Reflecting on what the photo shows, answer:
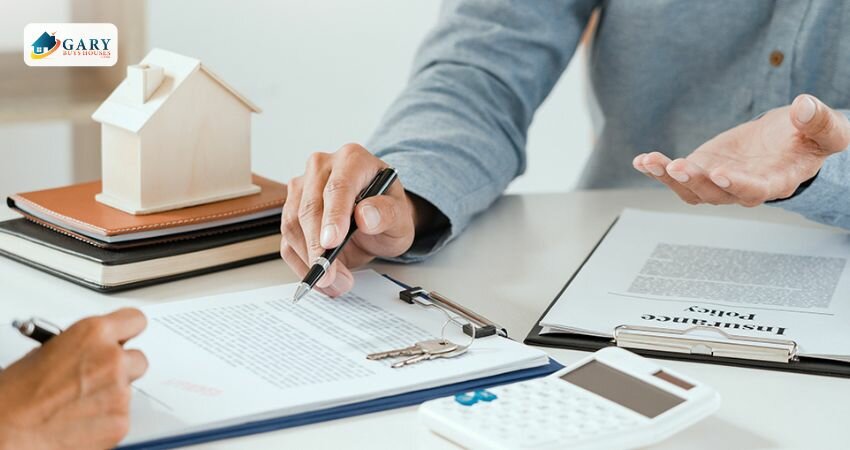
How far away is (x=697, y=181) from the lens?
84 centimetres

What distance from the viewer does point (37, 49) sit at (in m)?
0.89

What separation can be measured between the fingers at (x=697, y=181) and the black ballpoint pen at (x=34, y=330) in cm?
48

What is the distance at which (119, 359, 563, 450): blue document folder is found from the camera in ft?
2.00

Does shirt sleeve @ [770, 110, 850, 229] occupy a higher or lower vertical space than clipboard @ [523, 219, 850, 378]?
higher

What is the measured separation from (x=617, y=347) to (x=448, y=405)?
167 mm

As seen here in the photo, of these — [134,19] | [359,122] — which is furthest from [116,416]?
[359,122]

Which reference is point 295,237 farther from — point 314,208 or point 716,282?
point 716,282

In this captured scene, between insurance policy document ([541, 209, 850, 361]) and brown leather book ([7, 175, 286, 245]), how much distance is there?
0.31 meters

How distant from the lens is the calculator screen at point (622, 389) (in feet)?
2.11

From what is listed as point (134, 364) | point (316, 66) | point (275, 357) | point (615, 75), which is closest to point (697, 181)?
point (275, 357)

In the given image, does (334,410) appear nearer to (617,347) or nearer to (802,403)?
(617,347)

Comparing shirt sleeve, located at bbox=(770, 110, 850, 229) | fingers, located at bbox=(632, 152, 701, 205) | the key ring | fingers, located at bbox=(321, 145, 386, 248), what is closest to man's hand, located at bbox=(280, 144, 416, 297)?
fingers, located at bbox=(321, 145, 386, 248)

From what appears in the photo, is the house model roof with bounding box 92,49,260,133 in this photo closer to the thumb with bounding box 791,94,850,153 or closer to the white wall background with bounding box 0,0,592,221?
the thumb with bounding box 791,94,850,153

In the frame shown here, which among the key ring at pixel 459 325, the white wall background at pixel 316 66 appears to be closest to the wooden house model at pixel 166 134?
the key ring at pixel 459 325
